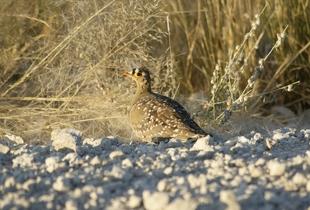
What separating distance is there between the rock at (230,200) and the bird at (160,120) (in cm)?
202

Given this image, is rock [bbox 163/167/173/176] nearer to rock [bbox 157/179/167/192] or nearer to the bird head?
rock [bbox 157/179/167/192]

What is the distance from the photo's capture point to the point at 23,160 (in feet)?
17.5

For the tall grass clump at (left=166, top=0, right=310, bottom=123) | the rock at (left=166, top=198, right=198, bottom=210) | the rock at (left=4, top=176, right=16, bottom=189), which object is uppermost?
the rock at (left=4, top=176, right=16, bottom=189)

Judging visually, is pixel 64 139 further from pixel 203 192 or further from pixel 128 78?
pixel 128 78

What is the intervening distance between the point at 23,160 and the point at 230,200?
172 centimetres

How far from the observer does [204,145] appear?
5.63 metres

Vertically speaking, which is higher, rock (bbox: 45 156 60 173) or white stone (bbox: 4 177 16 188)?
white stone (bbox: 4 177 16 188)

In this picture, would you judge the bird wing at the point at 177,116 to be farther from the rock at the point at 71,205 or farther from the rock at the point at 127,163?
the rock at the point at 71,205

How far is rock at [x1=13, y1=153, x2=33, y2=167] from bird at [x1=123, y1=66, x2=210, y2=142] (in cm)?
153

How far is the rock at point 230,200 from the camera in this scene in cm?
423

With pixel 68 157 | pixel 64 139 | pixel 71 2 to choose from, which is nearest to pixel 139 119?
pixel 64 139

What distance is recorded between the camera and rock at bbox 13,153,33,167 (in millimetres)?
5258

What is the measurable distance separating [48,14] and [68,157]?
3.61 meters

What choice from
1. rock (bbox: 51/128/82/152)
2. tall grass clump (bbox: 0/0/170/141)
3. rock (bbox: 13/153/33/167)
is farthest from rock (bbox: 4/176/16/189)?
tall grass clump (bbox: 0/0/170/141)
